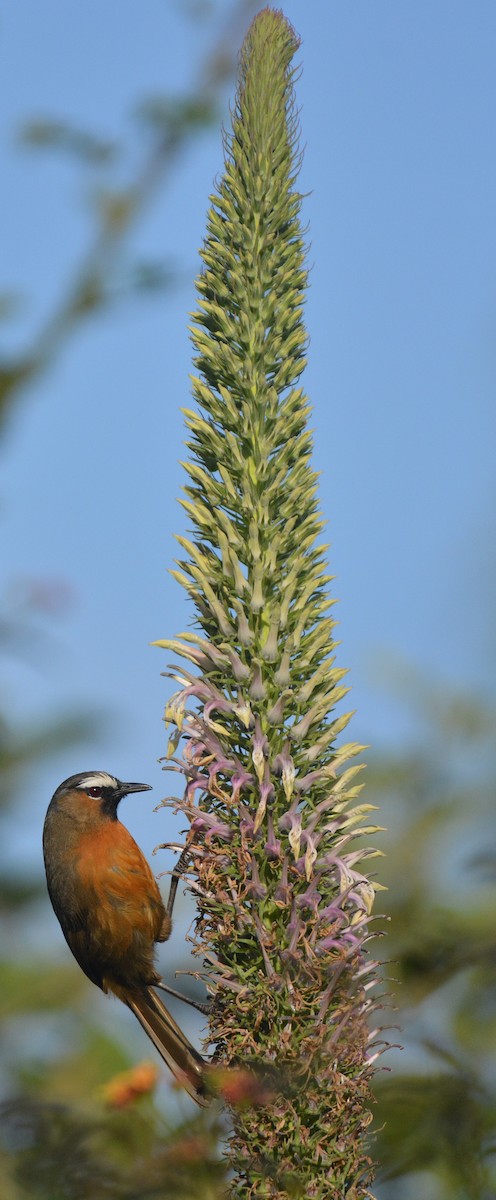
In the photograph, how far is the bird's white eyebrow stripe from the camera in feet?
28.0

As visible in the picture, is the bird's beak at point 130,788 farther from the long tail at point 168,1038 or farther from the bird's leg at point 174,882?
the long tail at point 168,1038

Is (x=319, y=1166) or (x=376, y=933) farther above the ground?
(x=376, y=933)

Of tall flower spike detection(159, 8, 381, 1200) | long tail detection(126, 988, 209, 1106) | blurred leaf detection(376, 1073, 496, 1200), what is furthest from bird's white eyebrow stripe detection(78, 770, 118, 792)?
blurred leaf detection(376, 1073, 496, 1200)

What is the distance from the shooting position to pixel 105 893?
8.15 m

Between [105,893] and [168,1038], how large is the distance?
5.11 ft

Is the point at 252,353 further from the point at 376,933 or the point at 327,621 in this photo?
the point at 376,933

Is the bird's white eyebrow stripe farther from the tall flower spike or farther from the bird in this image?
the tall flower spike

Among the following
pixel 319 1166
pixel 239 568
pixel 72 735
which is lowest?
pixel 319 1166

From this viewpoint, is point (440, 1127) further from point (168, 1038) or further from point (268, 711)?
point (168, 1038)

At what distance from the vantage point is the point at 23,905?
111 inches

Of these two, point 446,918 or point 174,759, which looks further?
point 174,759

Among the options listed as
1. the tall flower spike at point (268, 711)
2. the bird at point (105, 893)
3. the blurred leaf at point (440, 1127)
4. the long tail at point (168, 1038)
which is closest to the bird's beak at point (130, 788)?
the bird at point (105, 893)

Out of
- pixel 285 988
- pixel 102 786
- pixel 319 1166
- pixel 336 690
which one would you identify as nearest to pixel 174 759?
pixel 336 690

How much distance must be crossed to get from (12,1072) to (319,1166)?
7.30ft
